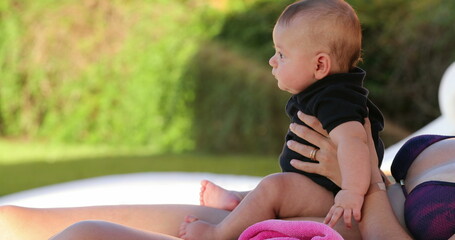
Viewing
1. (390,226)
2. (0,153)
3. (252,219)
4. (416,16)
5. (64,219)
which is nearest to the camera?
(390,226)

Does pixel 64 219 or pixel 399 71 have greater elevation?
pixel 64 219

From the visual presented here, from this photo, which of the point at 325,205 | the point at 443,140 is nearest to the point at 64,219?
the point at 325,205

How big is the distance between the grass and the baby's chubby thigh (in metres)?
5.66

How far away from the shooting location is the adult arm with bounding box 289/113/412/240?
1520 mm

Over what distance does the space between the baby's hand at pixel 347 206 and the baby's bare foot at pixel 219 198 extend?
0.39 metres

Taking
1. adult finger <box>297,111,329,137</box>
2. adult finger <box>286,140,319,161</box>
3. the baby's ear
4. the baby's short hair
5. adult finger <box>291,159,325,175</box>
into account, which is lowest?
adult finger <box>291,159,325,175</box>

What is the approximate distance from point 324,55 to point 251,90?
6.42 m

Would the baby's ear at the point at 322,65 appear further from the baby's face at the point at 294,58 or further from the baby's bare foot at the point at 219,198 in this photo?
the baby's bare foot at the point at 219,198

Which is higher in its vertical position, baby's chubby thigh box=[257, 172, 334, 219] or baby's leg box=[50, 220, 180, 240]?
baby's leg box=[50, 220, 180, 240]

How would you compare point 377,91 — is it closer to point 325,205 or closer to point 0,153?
point 0,153

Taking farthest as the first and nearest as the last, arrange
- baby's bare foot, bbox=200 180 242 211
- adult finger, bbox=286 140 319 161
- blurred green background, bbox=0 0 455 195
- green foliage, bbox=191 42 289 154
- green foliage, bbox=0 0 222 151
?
green foliage, bbox=0 0 222 151 < green foliage, bbox=191 42 289 154 < blurred green background, bbox=0 0 455 195 < baby's bare foot, bbox=200 180 242 211 < adult finger, bbox=286 140 319 161

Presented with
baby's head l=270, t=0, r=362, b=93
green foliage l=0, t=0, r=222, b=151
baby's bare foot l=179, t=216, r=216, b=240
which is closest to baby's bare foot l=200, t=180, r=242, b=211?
baby's bare foot l=179, t=216, r=216, b=240

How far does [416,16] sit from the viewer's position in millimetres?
7758

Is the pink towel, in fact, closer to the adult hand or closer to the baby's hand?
the baby's hand
